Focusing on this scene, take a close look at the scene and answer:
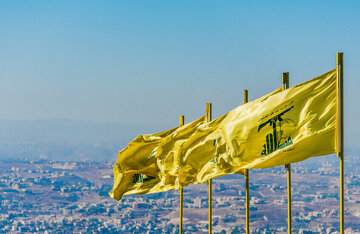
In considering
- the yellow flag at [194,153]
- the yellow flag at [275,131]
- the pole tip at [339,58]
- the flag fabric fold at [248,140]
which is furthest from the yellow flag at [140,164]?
the pole tip at [339,58]

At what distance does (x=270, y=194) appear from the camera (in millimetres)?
181375

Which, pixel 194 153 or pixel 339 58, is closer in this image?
pixel 339 58

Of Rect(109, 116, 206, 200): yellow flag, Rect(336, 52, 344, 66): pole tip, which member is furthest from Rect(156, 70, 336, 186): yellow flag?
Rect(109, 116, 206, 200): yellow flag

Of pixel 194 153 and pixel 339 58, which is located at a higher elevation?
pixel 339 58

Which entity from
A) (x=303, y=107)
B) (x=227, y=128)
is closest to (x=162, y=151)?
(x=227, y=128)

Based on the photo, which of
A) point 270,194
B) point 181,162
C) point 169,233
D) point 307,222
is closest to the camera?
point 181,162

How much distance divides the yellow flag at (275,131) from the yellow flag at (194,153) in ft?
0.10

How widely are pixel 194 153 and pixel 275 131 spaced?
3950mm

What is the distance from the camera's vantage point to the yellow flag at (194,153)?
824 inches

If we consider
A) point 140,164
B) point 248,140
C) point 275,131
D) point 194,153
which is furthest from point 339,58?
point 140,164

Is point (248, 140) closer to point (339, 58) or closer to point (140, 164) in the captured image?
point (339, 58)

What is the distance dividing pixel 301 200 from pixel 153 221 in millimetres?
44693

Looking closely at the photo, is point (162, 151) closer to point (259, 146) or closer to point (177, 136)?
point (177, 136)

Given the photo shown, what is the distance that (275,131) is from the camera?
1900cm
